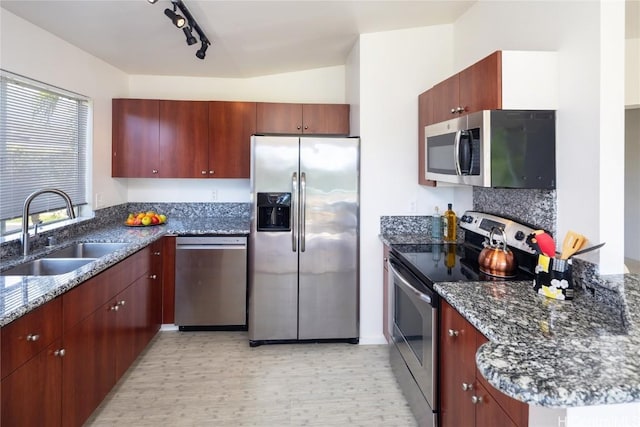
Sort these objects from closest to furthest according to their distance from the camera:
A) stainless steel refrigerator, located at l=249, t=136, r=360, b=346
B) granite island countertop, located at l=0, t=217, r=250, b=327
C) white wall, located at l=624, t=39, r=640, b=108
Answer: granite island countertop, located at l=0, t=217, r=250, b=327
white wall, located at l=624, t=39, r=640, b=108
stainless steel refrigerator, located at l=249, t=136, r=360, b=346

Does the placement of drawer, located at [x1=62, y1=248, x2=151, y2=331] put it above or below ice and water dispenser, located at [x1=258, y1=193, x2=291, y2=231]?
below

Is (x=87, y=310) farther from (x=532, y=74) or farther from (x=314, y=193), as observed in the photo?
(x=532, y=74)

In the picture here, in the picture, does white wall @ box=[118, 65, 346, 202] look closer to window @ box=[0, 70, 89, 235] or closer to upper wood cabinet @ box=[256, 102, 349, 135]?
upper wood cabinet @ box=[256, 102, 349, 135]

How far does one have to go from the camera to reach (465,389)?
→ 1630mm

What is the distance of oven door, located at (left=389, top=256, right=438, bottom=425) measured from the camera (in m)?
1.97

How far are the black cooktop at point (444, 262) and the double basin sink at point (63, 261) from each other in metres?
1.90

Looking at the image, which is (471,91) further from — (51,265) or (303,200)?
(51,265)

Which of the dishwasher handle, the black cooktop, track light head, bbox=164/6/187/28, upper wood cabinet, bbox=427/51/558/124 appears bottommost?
the dishwasher handle

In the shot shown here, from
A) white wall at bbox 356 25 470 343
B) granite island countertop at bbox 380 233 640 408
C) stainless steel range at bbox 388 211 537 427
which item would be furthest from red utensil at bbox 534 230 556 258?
white wall at bbox 356 25 470 343

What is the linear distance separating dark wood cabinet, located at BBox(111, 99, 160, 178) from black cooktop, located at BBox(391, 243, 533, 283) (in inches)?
96.4

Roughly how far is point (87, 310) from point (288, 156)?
1759 millimetres

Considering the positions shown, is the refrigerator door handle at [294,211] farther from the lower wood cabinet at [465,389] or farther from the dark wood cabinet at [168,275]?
the lower wood cabinet at [465,389]

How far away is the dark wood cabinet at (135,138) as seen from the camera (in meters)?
3.76

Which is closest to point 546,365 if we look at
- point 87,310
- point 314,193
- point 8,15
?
point 87,310
